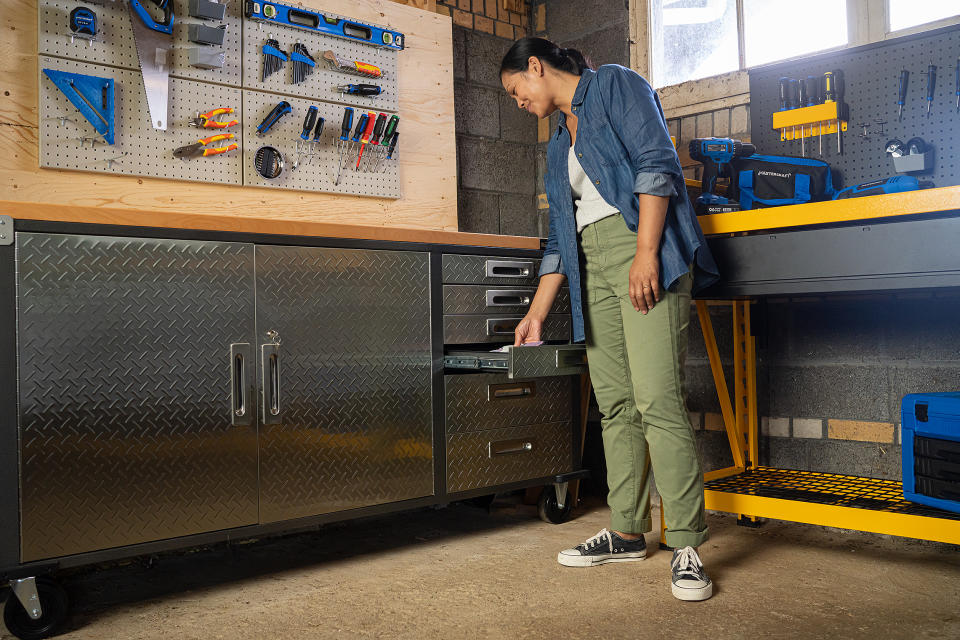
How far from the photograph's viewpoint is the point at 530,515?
2887 millimetres

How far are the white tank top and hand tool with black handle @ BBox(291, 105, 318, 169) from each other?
1049 millimetres

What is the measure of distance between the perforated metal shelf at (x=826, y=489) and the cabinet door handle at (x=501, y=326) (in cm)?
79

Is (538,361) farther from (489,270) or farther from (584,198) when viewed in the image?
(489,270)

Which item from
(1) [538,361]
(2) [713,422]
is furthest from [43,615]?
(2) [713,422]

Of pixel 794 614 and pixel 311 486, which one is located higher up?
pixel 311 486

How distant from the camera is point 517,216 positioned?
3.58 meters

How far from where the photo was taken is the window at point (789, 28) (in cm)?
275

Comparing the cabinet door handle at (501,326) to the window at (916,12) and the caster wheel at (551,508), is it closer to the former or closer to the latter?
the caster wheel at (551,508)

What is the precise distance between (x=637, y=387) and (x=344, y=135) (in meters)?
1.50

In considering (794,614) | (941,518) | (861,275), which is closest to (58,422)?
(794,614)

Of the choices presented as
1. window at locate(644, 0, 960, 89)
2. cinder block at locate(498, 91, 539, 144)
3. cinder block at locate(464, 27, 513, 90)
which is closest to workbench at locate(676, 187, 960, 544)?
window at locate(644, 0, 960, 89)

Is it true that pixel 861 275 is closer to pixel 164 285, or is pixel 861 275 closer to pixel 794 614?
pixel 794 614

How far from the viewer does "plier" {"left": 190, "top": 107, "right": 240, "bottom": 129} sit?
2527 millimetres

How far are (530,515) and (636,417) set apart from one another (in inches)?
33.5
